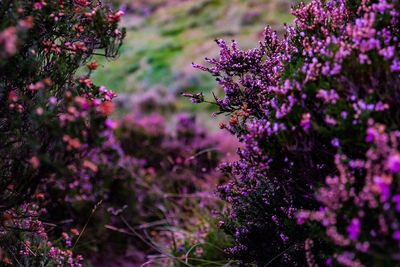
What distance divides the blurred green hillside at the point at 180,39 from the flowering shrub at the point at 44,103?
41.5 ft

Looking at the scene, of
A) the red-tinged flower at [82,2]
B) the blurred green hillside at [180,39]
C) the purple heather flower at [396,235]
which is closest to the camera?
the purple heather flower at [396,235]

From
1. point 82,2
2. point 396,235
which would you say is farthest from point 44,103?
point 396,235

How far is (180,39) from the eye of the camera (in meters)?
23.9

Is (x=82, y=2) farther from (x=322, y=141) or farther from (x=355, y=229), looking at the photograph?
(x=355, y=229)

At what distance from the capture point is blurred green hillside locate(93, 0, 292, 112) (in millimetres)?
18625

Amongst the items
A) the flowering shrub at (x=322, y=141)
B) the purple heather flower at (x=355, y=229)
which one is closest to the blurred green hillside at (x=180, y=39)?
the flowering shrub at (x=322, y=141)

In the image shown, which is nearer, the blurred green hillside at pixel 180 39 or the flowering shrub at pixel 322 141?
the flowering shrub at pixel 322 141

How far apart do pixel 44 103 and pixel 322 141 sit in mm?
1747

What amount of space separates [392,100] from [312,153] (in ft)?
2.09

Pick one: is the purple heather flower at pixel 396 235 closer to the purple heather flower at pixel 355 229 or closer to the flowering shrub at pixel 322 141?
the flowering shrub at pixel 322 141

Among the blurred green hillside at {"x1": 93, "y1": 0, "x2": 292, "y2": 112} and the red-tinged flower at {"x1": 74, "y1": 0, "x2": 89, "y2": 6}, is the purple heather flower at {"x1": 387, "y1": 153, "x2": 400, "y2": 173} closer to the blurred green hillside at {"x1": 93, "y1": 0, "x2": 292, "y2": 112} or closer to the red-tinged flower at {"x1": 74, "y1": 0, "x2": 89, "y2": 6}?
the red-tinged flower at {"x1": 74, "y1": 0, "x2": 89, "y2": 6}

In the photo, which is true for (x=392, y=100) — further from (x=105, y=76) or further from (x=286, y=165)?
(x=105, y=76)

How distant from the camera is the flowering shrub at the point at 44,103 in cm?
274

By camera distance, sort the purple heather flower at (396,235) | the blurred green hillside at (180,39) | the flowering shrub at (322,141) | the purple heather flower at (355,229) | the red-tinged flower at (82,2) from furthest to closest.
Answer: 1. the blurred green hillside at (180,39)
2. the red-tinged flower at (82,2)
3. the flowering shrub at (322,141)
4. the purple heather flower at (355,229)
5. the purple heather flower at (396,235)
